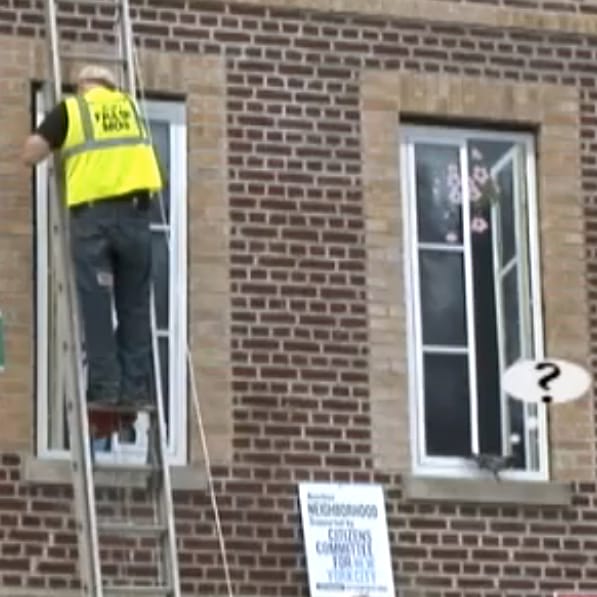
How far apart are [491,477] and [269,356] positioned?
4.44ft

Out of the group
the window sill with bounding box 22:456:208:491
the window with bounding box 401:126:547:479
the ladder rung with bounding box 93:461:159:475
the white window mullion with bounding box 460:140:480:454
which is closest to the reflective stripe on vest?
the ladder rung with bounding box 93:461:159:475

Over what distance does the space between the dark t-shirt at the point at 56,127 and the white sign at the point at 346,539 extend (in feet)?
8.15

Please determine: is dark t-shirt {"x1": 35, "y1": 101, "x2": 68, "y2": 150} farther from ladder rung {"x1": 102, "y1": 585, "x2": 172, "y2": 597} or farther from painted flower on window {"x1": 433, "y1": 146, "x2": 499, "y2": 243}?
painted flower on window {"x1": 433, "y1": 146, "x2": 499, "y2": 243}

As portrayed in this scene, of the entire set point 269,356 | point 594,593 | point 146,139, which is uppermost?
point 146,139

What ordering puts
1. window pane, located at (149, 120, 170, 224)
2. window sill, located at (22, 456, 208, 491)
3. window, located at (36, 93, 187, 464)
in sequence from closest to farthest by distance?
window sill, located at (22, 456, 208, 491), window, located at (36, 93, 187, 464), window pane, located at (149, 120, 170, 224)

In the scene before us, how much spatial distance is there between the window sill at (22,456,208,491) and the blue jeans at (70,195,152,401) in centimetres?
71

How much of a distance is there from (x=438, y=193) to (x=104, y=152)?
9.20ft

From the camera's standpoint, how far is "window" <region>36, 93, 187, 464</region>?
44.9 feet

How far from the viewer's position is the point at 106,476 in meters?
13.1

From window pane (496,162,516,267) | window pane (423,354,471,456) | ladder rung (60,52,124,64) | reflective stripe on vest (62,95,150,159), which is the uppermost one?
ladder rung (60,52,124,64)

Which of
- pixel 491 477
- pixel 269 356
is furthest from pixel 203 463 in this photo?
pixel 491 477

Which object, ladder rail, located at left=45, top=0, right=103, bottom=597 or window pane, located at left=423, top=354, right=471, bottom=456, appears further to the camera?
window pane, located at left=423, top=354, right=471, bottom=456

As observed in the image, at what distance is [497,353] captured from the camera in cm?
1456

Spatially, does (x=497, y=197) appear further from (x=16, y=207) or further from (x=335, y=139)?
(x=16, y=207)
